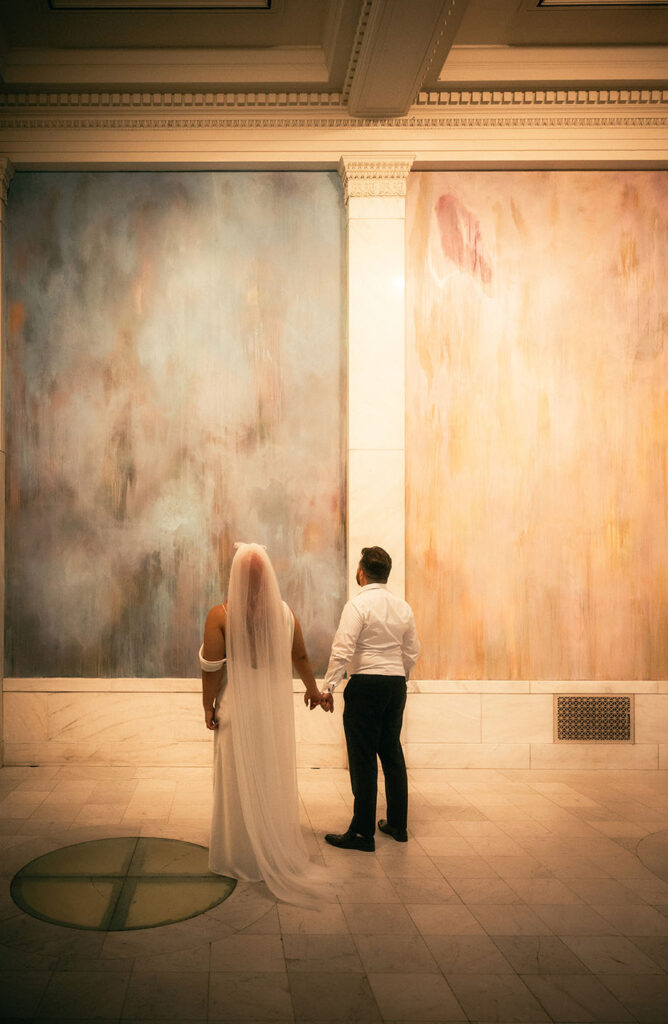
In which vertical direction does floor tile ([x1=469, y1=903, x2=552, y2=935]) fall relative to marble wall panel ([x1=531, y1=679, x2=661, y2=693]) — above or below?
below

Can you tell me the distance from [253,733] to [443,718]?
2760mm

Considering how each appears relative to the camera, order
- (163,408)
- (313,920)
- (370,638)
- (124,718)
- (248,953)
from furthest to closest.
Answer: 1. (163,408)
2. (124,718)
3. (370,638)
4. (313,920)
5. (248,953)

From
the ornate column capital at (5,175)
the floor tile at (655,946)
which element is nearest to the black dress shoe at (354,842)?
the floor tile at (655,946)

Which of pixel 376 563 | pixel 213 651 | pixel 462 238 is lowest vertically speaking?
pixel 213 651

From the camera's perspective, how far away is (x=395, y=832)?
189 inches

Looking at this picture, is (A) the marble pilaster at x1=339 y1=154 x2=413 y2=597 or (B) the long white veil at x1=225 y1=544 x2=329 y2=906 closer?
(B) the long white veil at x1=225 y1=544 x2=329 y2=906

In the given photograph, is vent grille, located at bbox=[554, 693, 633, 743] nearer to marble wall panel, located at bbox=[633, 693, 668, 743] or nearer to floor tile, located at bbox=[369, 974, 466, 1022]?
marble wall panel, located at bbox=[633, 693, 668, 743]

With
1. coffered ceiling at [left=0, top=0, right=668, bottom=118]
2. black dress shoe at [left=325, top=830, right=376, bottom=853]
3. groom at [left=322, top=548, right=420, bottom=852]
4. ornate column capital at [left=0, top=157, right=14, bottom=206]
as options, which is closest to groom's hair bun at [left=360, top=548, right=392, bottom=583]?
groom at [left=322, top=548, right=420, bottom=852]

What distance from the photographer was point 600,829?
504 centimetres

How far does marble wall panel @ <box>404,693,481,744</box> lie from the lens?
6.43m

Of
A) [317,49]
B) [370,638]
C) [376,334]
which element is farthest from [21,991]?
[317,49]

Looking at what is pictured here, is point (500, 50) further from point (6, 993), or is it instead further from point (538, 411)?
point (6, 993)

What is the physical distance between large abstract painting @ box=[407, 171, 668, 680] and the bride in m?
2.59

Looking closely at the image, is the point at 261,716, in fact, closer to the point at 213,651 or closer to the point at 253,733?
the point at 253,733
